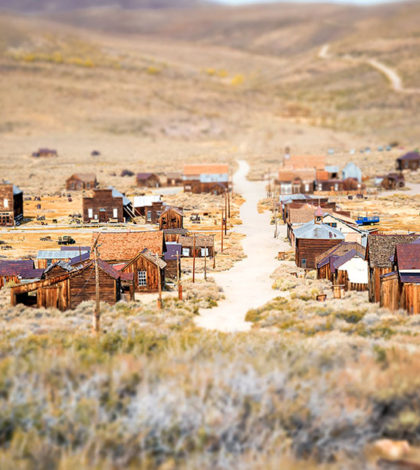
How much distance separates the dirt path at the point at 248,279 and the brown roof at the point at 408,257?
24.5 ft

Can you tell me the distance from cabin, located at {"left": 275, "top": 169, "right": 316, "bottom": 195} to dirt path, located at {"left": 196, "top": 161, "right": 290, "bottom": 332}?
2344 cm

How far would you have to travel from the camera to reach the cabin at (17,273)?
34.9 meters

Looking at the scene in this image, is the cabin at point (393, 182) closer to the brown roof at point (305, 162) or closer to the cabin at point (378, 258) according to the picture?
the brown roof at point (305, 162)

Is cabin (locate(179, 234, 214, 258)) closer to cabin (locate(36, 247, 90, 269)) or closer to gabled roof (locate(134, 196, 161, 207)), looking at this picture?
cabin (locate(36, 247, 90, 269))

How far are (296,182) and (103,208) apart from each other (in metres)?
40.4

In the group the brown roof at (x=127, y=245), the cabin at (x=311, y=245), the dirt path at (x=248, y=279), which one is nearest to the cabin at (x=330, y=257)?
the dirt path at (x=248, y=279)

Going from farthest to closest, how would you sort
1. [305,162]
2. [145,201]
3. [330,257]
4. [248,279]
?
[305,162]
[145,201]
[248,279]
[330,257]

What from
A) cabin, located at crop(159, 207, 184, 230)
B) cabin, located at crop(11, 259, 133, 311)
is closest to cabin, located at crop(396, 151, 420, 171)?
cabin, located at crop(159, 207, 184, 230)

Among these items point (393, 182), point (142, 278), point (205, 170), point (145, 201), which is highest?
point (205, 170)

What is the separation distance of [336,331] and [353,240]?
70.1ft

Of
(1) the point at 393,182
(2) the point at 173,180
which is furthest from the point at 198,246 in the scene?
(2) the point at 173,180

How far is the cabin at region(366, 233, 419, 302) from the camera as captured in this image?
28166mm

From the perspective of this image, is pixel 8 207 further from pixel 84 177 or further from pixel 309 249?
pixel 309 249

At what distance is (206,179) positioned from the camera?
9494 cm
